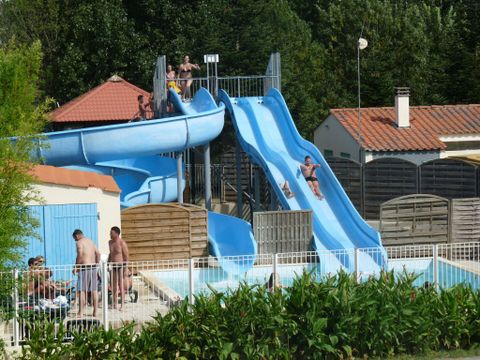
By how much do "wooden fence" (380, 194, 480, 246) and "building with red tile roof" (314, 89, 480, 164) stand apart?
599 centimetres

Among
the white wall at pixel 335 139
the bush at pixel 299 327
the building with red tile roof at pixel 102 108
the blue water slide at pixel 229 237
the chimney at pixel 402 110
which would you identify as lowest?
the bush at pixel 299 327

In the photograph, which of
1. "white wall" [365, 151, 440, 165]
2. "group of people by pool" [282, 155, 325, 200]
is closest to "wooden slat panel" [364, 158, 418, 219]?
"white wall" [365, 151, 440, 165]

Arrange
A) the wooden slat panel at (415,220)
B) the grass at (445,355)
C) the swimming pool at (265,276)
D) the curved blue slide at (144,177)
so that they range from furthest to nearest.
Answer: the curved blue slide at (144,177) → the wooden slat panel at (415,220) → the swimming pool at (265,276) → the grass at (445,355)

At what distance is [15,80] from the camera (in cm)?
2323

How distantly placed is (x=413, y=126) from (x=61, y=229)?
14693 mm

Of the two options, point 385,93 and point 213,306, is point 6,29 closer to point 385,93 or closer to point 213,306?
point 385,93

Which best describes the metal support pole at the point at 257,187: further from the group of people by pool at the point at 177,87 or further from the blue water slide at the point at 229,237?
the blue water slide at the point at 229,237

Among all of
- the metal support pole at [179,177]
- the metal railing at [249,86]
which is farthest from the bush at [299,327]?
the metal railing at [249,86]

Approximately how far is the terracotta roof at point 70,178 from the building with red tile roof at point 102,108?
47.2 feet

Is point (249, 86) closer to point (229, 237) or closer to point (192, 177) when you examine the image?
point (192, 177)

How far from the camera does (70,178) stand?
69.4ft

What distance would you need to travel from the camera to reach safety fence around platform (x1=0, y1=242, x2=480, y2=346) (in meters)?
16.1

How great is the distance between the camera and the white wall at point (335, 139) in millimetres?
32000

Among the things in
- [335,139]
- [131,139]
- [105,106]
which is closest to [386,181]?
[335,139]
